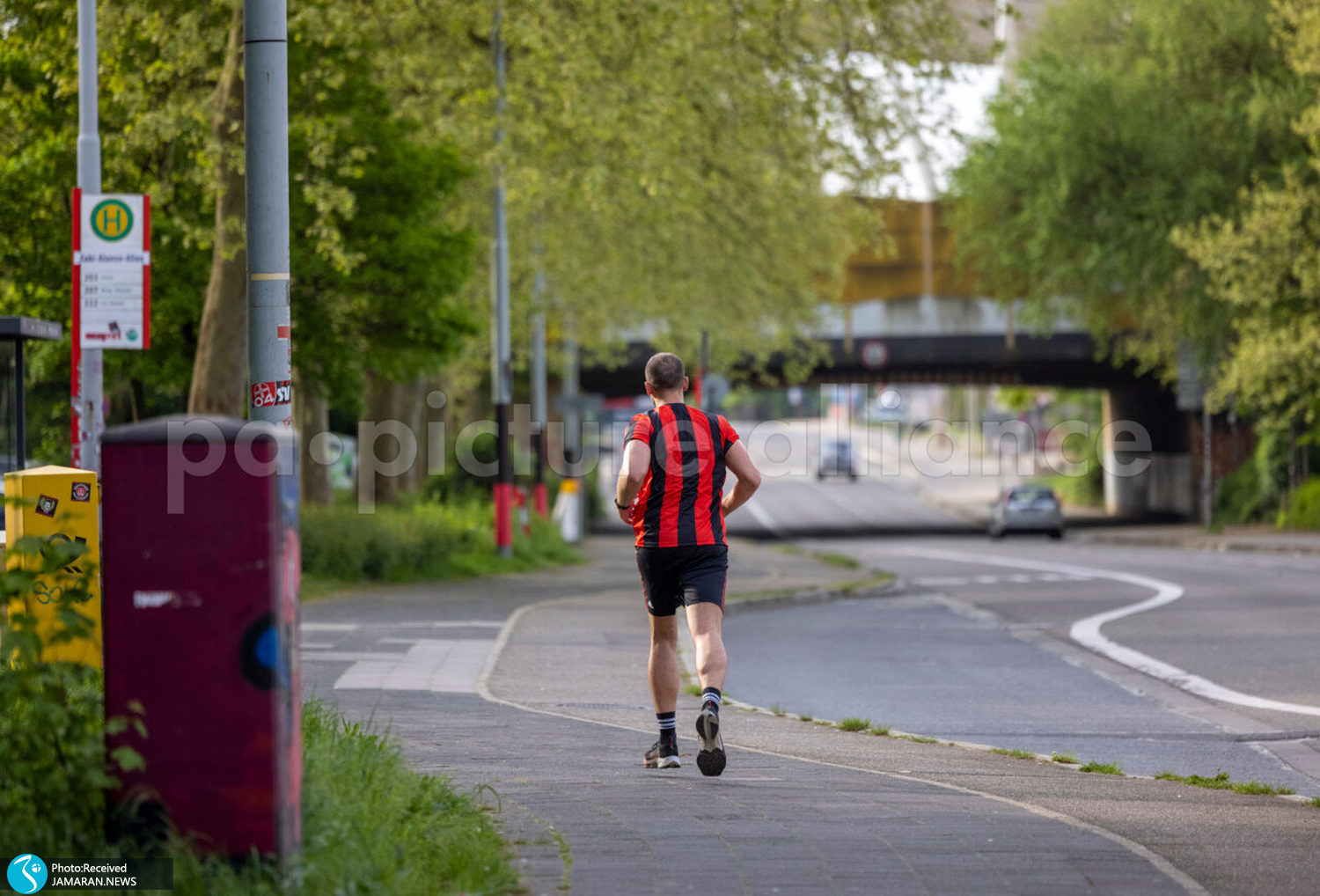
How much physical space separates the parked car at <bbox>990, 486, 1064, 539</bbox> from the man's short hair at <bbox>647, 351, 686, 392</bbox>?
125 ft

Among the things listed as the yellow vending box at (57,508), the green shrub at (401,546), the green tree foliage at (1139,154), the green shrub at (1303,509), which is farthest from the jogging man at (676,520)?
the green shrub at (1303,509)

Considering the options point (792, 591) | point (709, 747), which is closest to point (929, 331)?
point (792, 591)

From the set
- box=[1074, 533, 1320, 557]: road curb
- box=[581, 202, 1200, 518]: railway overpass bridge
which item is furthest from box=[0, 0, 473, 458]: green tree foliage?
box=[581, 202, 1200, 518]: railway overpass bridge

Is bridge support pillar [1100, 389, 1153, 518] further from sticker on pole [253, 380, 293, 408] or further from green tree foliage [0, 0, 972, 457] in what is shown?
sticker on pole [253, 380, 293, 408]

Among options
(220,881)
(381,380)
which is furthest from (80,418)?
(381,380)

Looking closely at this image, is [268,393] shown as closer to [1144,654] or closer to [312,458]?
[1144,654]

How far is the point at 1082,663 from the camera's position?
13898 mm

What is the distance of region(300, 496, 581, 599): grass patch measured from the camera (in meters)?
21.5

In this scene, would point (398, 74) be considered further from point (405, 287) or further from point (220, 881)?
point (220, 881)

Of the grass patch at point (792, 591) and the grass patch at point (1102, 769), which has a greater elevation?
the grass patch at point (1102, 769)

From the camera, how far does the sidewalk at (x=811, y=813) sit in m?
5.41

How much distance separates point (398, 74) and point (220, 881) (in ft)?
57.0

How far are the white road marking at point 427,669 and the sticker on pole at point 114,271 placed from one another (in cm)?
287

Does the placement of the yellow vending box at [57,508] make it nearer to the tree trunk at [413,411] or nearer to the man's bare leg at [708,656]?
the man's bare leg at [708,656]
